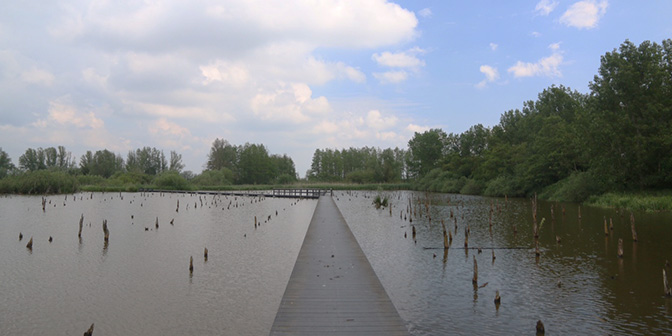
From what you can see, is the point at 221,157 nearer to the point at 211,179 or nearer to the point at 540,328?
the point at 211,179

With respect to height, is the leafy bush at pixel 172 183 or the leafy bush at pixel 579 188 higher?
the leafy bush at pixel 172 183

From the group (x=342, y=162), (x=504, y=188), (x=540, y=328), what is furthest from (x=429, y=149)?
(x=540, y=328)

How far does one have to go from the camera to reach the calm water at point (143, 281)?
9.21m

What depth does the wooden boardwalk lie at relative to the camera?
7336mm

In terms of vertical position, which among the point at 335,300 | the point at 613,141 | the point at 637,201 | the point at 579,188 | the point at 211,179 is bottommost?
the point at 335,300

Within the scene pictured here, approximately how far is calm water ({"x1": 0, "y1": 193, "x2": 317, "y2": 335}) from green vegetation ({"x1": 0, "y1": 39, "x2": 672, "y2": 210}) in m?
29.8

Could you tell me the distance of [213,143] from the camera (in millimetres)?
126438

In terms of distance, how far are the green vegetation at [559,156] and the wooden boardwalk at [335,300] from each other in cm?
2929

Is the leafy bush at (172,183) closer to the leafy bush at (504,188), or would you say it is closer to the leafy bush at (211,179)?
Answer: the leafy bush at (211,179)

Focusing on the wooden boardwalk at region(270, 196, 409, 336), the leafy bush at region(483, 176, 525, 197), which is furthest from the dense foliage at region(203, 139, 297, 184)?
the wooden boardwalk at region(270, 196, 409, 336)

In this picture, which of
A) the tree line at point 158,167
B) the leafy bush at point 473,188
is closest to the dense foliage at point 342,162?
the tree line at point 158,167

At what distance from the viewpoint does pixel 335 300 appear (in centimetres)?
886

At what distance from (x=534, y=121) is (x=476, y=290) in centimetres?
6365

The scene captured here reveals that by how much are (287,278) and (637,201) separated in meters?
31.0
